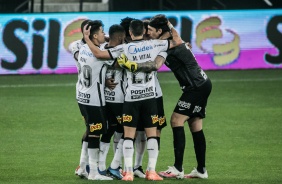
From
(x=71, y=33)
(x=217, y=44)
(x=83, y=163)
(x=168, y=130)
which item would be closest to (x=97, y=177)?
(x=83, y=163)

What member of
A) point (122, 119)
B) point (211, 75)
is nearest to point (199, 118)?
point (122, 119)

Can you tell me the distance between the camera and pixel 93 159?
1052 centimetres

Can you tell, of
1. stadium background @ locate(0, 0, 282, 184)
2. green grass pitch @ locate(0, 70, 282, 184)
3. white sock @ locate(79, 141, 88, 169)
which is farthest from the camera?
stadium background @ locate(0, 0, 282, 184)

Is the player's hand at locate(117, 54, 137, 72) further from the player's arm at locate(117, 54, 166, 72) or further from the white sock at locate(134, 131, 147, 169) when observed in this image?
the white sock at locate(134, 131, 147, 169)

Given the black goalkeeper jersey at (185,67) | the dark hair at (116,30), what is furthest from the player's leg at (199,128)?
the dark hair at (116,30)

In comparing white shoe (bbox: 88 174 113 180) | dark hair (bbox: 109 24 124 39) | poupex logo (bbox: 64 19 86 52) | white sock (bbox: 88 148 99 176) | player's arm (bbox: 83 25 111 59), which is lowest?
poupex logo (bbox: 64 19 86 52)

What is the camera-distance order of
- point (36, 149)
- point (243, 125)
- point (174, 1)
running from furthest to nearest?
1. point (174, 1)
2. point (243, 125)
3. point (36, 149)

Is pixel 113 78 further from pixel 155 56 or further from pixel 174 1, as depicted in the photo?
pixel 174 1

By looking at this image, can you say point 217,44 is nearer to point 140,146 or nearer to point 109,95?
point 140,146

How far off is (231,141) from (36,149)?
127 inches

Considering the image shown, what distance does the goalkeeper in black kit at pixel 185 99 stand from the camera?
35.1 ft

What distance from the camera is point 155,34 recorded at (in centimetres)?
1063

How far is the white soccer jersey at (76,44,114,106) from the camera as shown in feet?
34.3

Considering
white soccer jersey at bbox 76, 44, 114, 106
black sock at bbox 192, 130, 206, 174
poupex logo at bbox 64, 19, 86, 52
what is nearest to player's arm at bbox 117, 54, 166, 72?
white soccer jersey at bbox 76, 44, 114, 106
